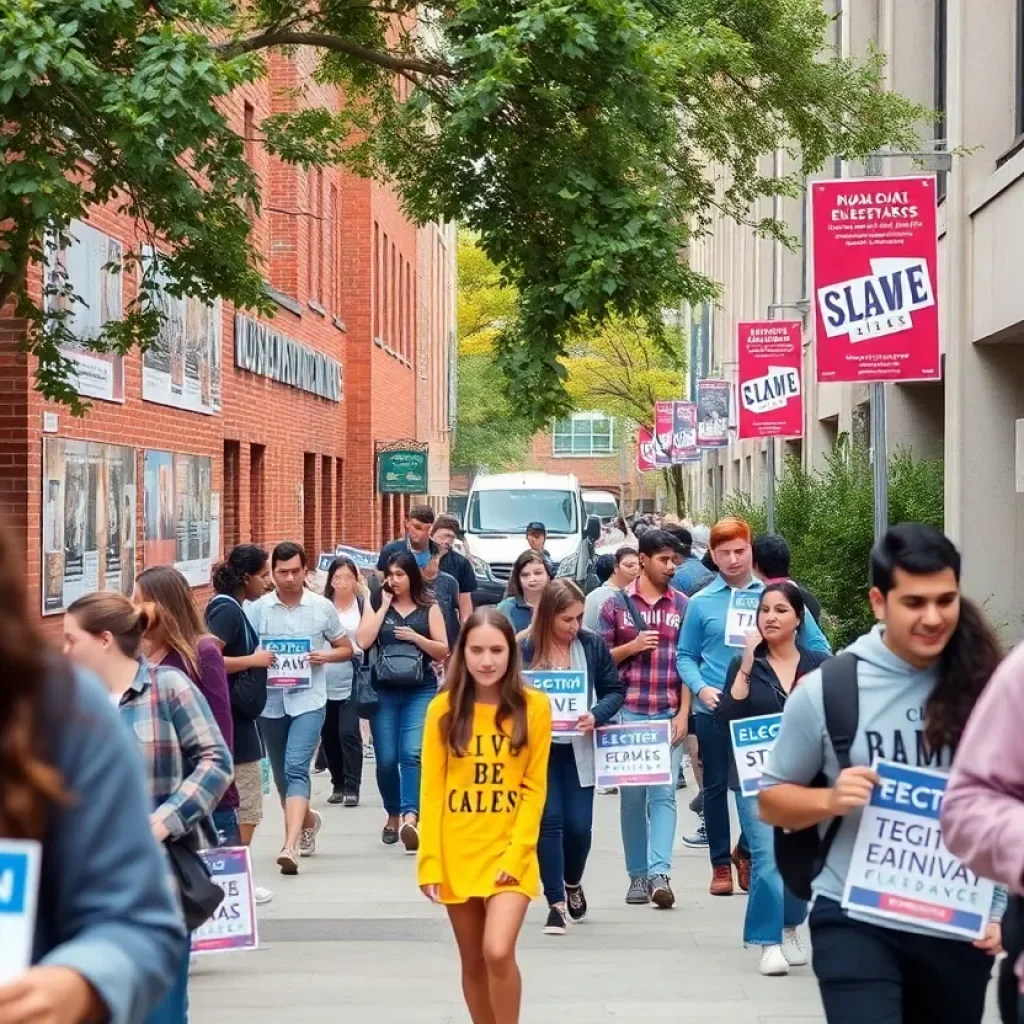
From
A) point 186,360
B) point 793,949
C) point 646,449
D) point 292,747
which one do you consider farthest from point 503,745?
point 646,449

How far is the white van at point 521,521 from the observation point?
118 ft

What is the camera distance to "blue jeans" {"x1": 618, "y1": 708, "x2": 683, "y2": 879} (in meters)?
10.9

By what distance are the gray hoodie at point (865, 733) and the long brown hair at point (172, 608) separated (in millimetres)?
3101

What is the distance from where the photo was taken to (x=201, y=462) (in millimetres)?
23156

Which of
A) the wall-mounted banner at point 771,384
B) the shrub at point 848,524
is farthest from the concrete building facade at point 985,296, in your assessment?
the wall-mounted banner at point 771,384

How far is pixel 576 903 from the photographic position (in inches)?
412

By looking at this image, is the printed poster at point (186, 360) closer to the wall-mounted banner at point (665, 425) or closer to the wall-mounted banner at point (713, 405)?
the wall-mounted banner at point (713, 405)

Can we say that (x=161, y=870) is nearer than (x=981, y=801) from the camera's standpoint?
Yes

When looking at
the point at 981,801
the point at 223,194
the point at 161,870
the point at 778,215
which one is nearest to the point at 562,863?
the point at 223,194

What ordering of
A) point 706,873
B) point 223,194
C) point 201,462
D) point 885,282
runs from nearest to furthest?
point 885,282 < point 706,873 < point 223,194 < point 201,462

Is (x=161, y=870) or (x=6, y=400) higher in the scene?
(x=6, y=400)

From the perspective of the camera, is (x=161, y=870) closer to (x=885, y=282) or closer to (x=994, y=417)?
(x=885, y=282)

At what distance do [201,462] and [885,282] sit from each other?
14.5 meters

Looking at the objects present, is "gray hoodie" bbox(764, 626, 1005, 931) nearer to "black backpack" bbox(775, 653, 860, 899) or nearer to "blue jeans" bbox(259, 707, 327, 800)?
"black backpack" bbox(775, 653, 860, 899)
